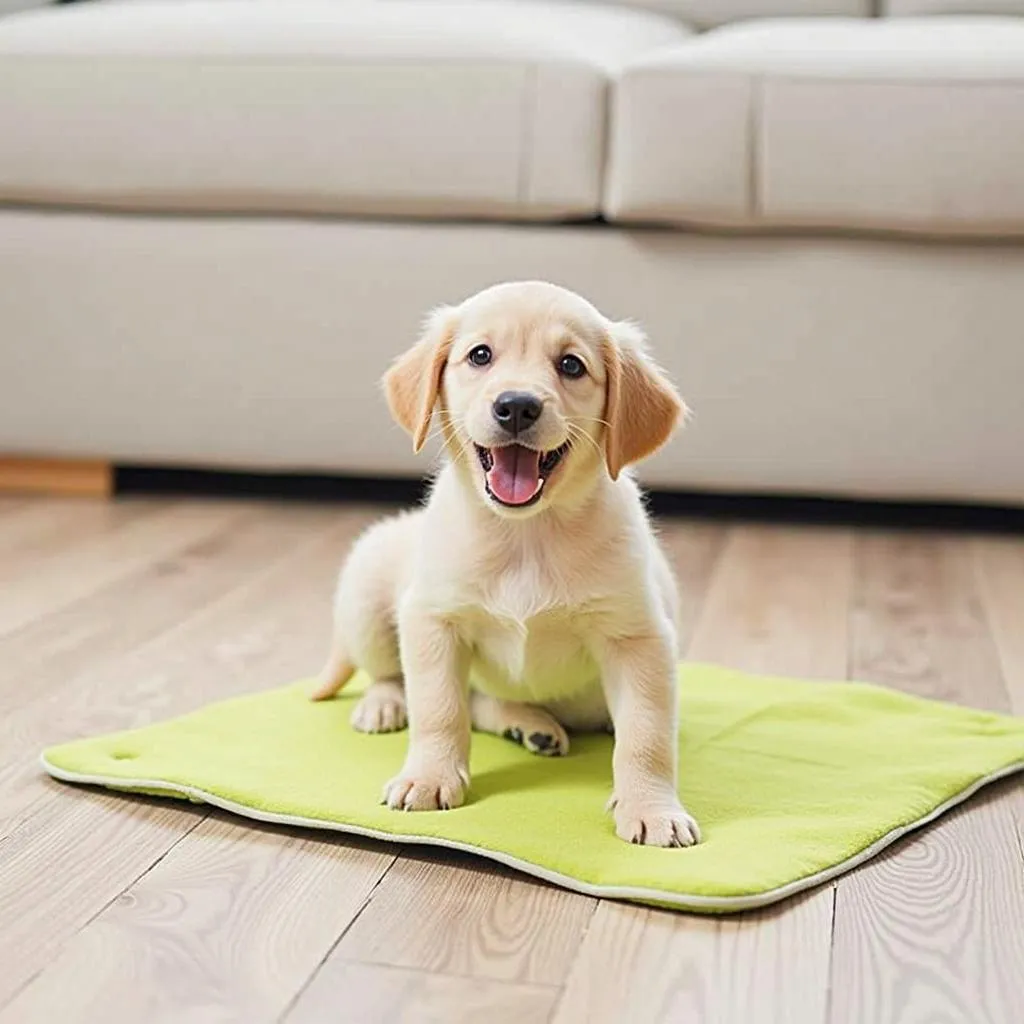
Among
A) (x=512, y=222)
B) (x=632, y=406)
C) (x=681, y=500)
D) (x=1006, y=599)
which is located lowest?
(x=681, y=500)

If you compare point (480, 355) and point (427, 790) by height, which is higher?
point (480, 355)

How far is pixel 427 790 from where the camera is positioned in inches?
59.4

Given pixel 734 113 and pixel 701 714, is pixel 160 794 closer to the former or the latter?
pixel 701 714

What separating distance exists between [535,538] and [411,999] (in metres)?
0.53

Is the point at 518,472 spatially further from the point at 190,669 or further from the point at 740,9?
the point at 740,9

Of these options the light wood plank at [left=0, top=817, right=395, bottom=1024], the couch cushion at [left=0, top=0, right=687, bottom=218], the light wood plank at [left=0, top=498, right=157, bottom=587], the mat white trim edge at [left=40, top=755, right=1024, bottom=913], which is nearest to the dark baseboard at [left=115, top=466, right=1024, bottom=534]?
the light wood plank at [left=0, top=498, right=157, bottom=587]

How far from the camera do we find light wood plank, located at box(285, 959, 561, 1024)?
3.73 feet

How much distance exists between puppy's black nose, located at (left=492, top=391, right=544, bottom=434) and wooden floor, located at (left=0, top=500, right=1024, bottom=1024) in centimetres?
36

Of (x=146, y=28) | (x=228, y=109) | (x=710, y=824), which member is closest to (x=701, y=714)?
(x=710, y=824)

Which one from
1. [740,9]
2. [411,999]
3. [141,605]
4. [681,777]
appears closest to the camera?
[411,999]

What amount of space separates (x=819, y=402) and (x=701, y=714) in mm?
1033

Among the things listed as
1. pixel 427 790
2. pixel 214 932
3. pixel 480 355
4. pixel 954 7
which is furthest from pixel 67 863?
pixel 954 7

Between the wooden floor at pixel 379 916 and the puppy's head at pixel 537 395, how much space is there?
1.14ft

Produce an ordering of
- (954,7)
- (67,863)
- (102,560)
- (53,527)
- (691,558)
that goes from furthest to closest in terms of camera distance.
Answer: (954,7)
(53,527)
(691,558)
(102,560)
(67,863)
